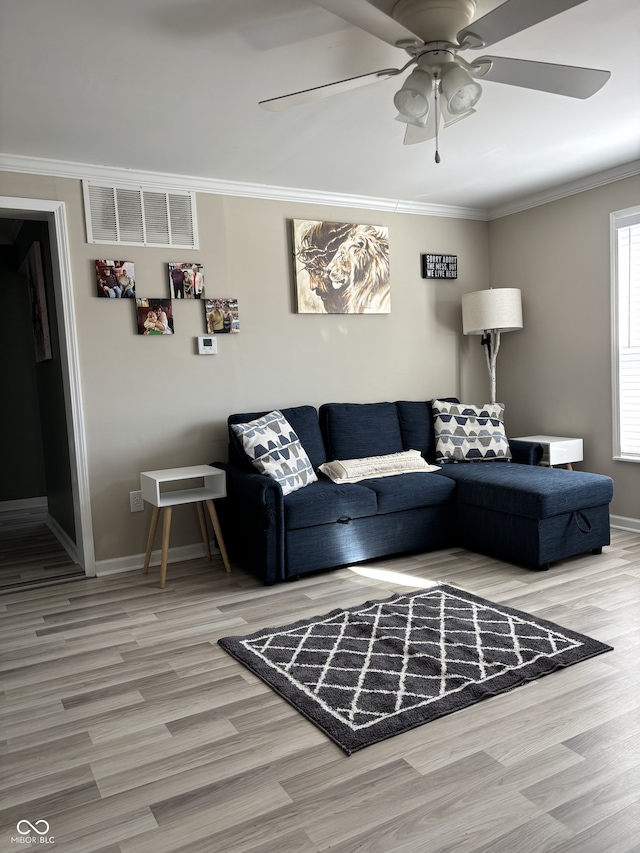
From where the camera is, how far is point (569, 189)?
464 cm

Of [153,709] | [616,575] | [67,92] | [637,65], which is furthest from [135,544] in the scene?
[637,65]

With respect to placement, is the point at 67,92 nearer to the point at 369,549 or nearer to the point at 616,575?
the point at 369,549

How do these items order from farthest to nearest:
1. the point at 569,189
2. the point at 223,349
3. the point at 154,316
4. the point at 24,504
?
the point at 24,504, the point at 569,189, the point at 223,349, the point at 154,316

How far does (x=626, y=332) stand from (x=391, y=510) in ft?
6.84

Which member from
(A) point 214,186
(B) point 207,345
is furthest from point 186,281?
(A) point 214,186

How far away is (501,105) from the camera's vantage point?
3.13m

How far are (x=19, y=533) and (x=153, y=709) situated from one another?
357cm

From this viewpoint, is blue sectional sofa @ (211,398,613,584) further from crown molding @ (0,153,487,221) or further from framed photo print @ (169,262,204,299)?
crown molding @ (0,153,487,221)

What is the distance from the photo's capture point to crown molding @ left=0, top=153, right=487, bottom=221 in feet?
11.9

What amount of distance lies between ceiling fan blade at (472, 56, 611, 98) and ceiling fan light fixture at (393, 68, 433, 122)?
0.56ft

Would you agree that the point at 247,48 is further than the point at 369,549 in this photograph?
No

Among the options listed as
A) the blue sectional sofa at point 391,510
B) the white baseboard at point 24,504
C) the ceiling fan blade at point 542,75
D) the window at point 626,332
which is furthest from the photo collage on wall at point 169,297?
the white baseboard at point 24,504

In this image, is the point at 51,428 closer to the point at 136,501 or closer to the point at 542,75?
the point at 136,501

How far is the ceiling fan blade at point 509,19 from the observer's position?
178 cm
